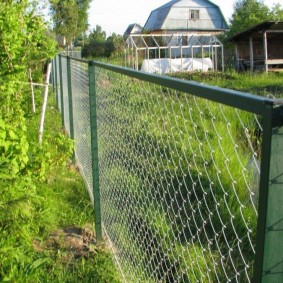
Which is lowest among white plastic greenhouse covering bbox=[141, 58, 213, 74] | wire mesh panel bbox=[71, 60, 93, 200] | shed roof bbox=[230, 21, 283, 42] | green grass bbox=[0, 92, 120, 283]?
green grass bbox=[0, 92, 120, 283]

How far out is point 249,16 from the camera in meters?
42.3

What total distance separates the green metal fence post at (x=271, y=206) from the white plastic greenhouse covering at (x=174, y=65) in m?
25.1

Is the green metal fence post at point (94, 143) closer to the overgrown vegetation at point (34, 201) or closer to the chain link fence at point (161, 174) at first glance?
the chain link fence at point (161, 174)

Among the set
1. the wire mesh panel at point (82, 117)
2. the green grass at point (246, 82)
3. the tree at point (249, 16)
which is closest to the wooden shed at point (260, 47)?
the green grass at point (246, 82)

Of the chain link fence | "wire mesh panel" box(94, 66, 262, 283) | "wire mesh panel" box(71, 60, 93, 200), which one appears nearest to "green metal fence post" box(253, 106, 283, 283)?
the chain link fence

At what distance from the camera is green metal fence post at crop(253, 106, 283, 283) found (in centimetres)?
106

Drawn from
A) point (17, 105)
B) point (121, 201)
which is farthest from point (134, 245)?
point (17, 105)

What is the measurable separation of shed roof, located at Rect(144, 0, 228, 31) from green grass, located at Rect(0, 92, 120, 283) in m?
47.2

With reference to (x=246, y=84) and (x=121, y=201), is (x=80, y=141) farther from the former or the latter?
(x=246, y=84)

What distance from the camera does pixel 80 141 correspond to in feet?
19.8

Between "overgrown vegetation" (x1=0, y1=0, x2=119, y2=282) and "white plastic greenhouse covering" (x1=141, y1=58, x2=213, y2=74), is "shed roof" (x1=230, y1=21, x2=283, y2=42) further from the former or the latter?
"overgrown vegetation" (x1=0, y1=0, x2=119, y2=282)

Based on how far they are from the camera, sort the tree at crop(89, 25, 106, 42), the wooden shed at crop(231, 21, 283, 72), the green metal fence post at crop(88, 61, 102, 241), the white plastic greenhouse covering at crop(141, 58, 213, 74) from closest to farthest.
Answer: the green metal fence post at crop(88, 61, 102, 241) < the white plastic greenhouse covering at crop(141, 58, 213, 74) < the wooden shed at crop(231, 21, 283, 72) < the tree at crop(89, 25, 106, 42)

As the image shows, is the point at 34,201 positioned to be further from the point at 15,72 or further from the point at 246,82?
the point at 246,82

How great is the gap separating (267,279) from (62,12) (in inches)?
1730
